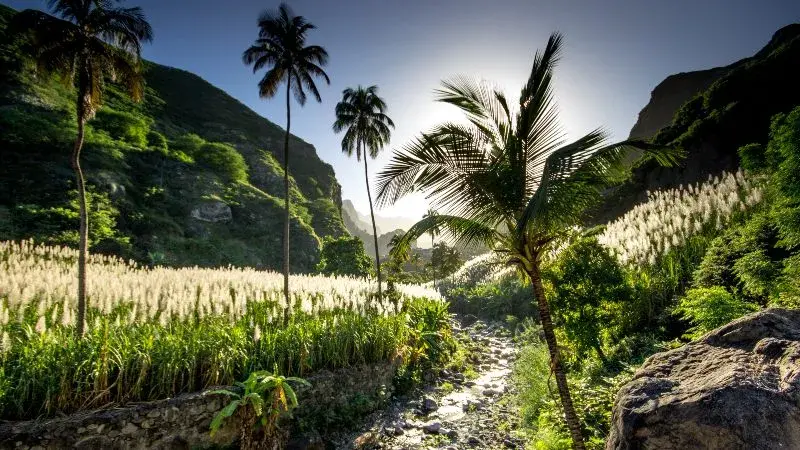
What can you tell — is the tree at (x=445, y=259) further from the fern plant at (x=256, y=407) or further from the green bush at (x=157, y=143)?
the green bush at (x=157, y=143)

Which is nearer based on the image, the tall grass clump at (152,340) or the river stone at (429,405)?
the tall grass clump at (152,340)

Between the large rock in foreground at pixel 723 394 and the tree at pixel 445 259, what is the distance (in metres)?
40.7

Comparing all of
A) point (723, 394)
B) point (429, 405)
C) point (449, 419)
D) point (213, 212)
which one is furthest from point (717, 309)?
point (213, 212)

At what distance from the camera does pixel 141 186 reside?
4206 cm

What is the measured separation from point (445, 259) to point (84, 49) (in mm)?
42896

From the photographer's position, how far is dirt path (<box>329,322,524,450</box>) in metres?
7.77

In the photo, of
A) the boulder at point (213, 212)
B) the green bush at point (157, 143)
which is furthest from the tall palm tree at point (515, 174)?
the green bush at point (157, 143)

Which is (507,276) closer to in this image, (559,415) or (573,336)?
(573,336)

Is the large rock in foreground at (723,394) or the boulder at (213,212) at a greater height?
the boulder at (213,212)

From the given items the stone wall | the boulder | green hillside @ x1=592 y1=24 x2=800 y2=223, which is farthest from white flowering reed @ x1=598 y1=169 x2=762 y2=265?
the boulder

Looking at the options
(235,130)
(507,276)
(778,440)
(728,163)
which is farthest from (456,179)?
(235,130)

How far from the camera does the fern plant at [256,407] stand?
237 inches

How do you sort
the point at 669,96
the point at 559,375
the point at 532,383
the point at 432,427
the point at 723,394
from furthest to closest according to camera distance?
the point at 669,96 < the point at 532,383 < the point at 432,427 < the point at 559,375 < the point at 723,394

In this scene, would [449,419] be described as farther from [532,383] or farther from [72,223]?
[72,223]
